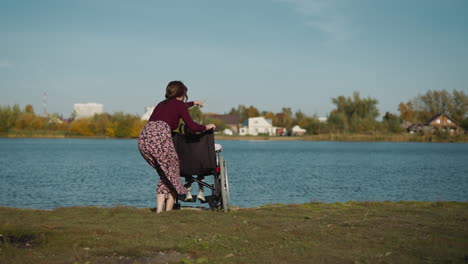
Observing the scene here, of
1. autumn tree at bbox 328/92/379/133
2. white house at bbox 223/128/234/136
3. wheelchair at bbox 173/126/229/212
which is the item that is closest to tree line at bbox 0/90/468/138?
autumn tree at bbox 328/92/379/133

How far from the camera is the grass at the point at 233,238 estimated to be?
174 inches

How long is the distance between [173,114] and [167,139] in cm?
42

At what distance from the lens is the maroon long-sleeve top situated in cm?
770

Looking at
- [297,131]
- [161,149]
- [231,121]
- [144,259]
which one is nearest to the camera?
[144,259]

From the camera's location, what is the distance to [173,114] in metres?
7.74

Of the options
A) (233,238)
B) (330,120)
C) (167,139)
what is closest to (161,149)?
(167,139)

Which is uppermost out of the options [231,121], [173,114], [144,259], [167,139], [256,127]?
[231,121]

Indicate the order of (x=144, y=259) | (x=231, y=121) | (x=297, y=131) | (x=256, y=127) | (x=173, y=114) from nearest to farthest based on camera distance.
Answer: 1. (x=144, y=259)
2. (x=173, y=114)
3. (x=297, y=131)
4. (x=256, y=127)
5. (x=231, y=121)

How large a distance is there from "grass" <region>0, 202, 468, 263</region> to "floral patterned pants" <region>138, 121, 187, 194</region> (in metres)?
0.63

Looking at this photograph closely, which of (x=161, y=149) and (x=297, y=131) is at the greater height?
(x=297, y=131)

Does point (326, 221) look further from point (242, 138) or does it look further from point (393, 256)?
point (242, 138)

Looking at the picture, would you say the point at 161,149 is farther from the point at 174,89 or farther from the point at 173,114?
the point at 174,89

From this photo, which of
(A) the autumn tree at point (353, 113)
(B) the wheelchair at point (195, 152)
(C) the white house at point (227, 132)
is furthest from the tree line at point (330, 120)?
(B) the wheelchair at point (195, 152)

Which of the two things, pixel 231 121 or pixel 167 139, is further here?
pixel 231 121
